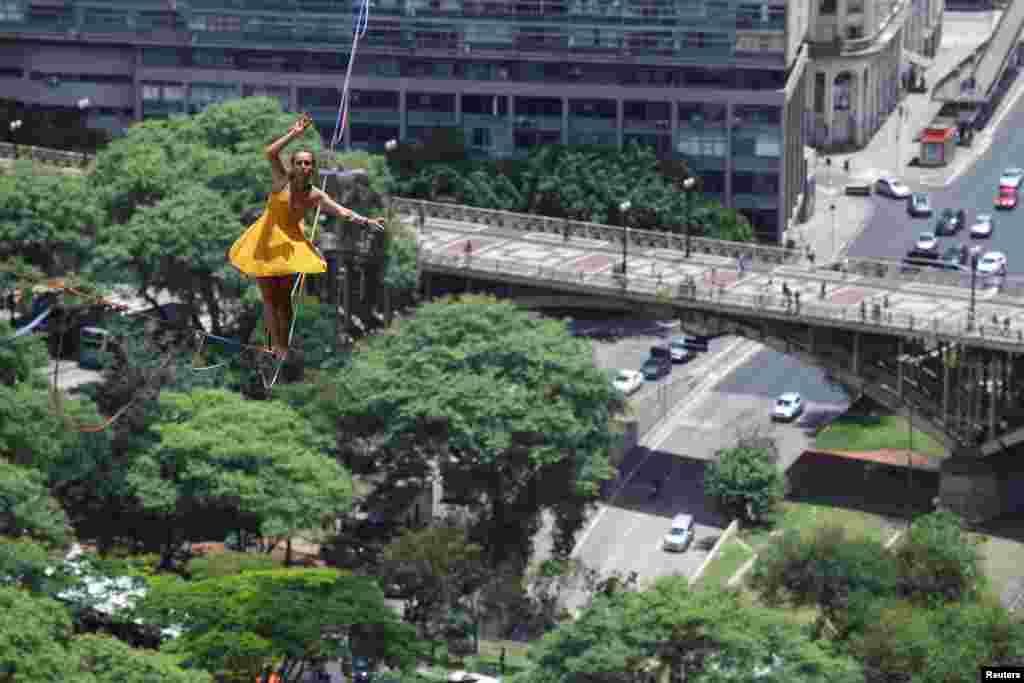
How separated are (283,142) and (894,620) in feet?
339

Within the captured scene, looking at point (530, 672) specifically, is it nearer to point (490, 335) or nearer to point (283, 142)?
point (490, 335)

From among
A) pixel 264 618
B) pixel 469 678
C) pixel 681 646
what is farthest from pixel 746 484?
pixel 681 646

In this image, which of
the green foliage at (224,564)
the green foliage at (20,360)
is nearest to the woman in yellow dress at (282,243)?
the green foliage at (224,564)

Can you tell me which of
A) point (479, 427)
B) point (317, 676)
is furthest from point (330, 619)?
point (479, 427)

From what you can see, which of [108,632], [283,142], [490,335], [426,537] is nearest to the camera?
[283,142]

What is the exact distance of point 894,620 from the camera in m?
159

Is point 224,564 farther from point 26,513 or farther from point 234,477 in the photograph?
point 26,513

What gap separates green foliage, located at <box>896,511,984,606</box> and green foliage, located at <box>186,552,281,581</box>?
3551 cm

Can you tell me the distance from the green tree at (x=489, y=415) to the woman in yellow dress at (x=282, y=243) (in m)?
122

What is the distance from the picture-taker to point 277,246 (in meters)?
61.6

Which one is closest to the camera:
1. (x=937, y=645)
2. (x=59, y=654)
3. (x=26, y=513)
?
(x=59, y=654)

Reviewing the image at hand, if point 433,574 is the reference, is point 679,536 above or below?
below

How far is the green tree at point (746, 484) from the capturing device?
637ft

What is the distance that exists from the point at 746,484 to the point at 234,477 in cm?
3369
